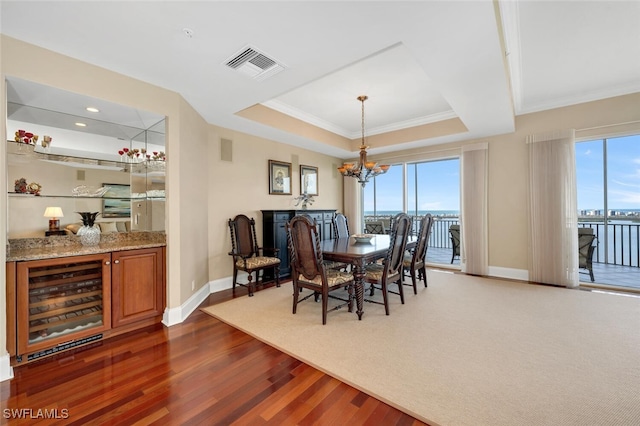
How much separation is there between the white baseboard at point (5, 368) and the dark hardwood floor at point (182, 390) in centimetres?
4

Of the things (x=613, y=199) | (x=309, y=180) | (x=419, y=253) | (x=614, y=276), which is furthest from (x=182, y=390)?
(x=613, y=199)

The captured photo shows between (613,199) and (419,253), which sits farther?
(613,199)

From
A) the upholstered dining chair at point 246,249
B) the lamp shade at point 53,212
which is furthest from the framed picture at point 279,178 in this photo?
the lamp shade at point 53,212

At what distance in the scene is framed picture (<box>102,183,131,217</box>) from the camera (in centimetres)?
304

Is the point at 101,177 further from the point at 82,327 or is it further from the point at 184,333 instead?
the point at 184,333

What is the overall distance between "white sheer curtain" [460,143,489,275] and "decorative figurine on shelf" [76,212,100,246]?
568 cm

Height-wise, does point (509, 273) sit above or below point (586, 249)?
below

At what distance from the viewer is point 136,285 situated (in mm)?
2748

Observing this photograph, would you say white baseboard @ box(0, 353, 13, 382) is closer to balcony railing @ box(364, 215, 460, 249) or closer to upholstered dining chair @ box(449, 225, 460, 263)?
upholstered dining chair @ box(449, 225, 460, 263)

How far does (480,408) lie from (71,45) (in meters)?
4.05

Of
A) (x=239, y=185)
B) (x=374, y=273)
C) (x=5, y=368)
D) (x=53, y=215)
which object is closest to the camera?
(x=5, y=368)

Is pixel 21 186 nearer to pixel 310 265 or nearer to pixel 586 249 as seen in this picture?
pixel 310 265

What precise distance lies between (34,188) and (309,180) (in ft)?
13.8

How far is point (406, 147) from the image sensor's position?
5668mm
